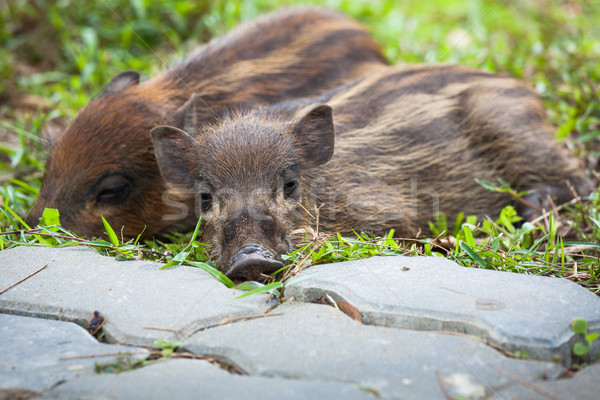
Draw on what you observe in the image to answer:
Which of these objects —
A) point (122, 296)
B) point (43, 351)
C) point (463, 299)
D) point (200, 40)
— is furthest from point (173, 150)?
point (200, 40)

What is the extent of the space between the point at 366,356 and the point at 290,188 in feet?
5.49

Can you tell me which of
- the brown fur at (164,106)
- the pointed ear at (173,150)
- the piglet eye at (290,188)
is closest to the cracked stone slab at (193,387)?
the piglet eye at (290,188)

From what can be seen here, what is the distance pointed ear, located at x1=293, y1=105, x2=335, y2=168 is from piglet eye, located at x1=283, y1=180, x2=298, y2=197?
176 mm

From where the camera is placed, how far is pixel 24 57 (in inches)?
283

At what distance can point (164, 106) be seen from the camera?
4422 millimetres

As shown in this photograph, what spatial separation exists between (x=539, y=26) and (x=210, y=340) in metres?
6.60

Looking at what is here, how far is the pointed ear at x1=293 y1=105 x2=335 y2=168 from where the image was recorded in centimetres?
370

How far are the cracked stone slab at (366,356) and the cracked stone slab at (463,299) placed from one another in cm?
8

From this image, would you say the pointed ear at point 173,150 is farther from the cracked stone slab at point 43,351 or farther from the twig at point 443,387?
the twig at point 443,387

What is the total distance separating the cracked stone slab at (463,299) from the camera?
2068mm

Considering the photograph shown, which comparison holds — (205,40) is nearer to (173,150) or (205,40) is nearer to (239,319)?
(173,150)

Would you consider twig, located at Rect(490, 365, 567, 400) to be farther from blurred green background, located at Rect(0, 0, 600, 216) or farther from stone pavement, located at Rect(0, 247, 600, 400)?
blurred green background, located at Rect(0, 0, 600, 216)

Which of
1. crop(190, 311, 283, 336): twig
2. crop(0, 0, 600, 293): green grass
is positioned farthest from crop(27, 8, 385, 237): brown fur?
crop(190, 311, 283, 336): twig

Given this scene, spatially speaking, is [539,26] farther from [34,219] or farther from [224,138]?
[34,219]
